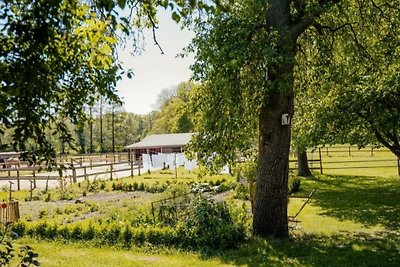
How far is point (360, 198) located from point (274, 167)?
25.5ft

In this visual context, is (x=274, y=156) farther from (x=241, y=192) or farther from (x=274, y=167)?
(x=241, y=192)

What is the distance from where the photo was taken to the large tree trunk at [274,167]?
8.84 meters

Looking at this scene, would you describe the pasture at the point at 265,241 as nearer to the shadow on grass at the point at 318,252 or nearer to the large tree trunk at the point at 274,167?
the shadow on grass at the point at 318,252

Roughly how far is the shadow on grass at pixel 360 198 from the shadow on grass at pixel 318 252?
1976 millimetres

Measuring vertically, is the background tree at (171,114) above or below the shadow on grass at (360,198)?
above

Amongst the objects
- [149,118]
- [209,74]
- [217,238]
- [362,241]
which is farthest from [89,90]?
[149,118]

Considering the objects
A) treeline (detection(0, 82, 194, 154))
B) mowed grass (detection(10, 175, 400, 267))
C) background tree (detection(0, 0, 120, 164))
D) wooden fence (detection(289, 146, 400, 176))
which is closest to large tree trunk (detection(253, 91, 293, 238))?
mowed grass (detection(10, 175, 400, 267))

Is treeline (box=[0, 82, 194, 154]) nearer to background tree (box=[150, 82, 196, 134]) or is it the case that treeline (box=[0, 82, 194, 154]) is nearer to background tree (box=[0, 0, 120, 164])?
background tree (box=[150, 82, 196, 134])

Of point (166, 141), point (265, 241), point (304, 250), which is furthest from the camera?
point (166, 141)

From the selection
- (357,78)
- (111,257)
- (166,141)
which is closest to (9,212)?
(111,257)

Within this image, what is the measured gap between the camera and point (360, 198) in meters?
15.1

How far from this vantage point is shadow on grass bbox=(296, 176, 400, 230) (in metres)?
11.5

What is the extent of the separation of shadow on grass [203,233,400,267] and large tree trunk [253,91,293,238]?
0.49 metres

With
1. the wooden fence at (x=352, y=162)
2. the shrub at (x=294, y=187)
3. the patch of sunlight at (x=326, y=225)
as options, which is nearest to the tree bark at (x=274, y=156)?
the patch of sunlight at (x=326, y=225)
